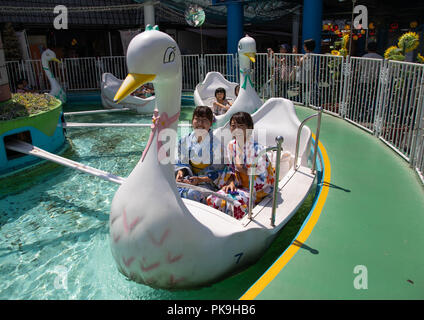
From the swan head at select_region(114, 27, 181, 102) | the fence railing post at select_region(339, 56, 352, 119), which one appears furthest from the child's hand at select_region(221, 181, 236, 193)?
the fence railing post at select_region(339, 56, 352, 119)

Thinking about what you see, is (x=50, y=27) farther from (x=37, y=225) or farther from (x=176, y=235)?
(x=176, y=235)

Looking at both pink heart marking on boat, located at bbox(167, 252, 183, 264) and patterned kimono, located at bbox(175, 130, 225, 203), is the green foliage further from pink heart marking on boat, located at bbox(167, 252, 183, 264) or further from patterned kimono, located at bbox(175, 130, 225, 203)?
pink heart marking on boat, located at bbox(167, 252, 183, 264)

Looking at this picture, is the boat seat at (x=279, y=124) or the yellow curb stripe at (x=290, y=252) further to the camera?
the boat seat at (x=279, y=124)

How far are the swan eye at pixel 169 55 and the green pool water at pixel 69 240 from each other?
171 cm

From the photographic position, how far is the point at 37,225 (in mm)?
4035

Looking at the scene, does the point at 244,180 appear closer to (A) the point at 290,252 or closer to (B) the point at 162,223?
(A) the point at 290,252

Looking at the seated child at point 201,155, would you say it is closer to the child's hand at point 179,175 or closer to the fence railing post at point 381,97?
the child's hand at point 179,175

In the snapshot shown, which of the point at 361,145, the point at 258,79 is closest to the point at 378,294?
the point at 361,145

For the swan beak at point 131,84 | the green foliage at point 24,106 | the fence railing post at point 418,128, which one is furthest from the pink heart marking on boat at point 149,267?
the green foliage at point 24,106

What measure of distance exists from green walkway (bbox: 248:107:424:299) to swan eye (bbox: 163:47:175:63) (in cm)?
163

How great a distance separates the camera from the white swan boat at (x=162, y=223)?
2.29 metres

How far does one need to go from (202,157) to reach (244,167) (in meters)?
0.44

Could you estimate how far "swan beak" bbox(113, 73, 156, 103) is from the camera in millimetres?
2097
